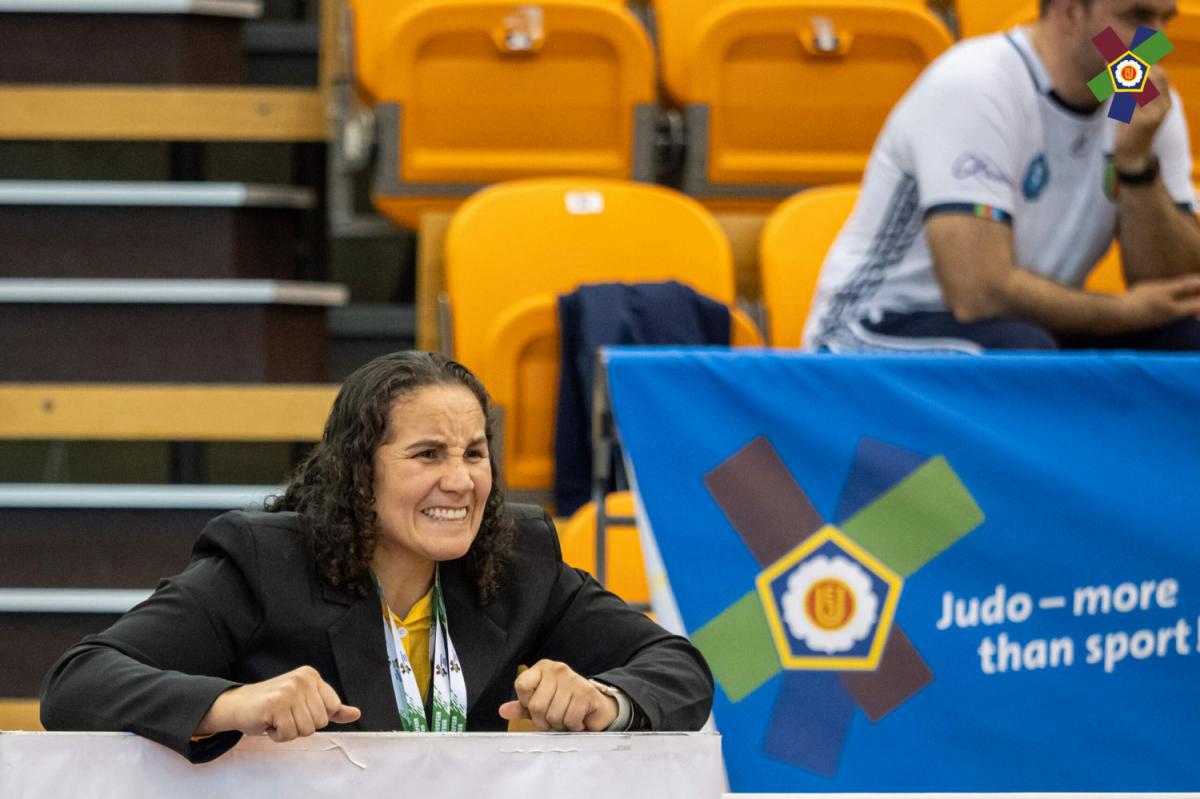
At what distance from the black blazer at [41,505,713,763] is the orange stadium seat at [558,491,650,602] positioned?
24.5 inches

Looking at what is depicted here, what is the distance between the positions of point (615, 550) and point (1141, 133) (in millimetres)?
1104

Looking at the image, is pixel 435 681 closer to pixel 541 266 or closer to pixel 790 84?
pixel 541 266

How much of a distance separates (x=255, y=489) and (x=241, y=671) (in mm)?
1606

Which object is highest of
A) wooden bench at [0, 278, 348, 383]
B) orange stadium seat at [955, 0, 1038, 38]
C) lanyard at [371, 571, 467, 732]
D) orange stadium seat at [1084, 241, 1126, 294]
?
orange stadium seat at [955, 0, 1038, 38]

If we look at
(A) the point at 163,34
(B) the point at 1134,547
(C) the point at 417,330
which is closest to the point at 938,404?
(B) the point at 1134,547

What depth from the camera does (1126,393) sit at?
2150mm

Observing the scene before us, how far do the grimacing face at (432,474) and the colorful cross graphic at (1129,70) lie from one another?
763 mm

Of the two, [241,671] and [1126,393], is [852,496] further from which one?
[241,671]

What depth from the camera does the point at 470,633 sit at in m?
1.66

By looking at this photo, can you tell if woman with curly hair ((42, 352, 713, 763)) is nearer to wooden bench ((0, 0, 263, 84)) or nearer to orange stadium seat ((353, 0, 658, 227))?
orange stadium seat ((353, 0, 658, 227))

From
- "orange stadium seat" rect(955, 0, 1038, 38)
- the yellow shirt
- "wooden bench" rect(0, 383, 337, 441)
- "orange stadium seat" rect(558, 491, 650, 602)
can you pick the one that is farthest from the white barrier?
"orange stadium seat" rect(955, 0, 1038, 38)

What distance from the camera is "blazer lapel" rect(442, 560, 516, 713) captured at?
1.63 metres

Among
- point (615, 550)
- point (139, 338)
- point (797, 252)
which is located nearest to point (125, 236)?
point (139, 338)

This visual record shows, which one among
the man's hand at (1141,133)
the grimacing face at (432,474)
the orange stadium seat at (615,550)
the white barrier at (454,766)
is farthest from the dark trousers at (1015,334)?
the white barrier at (454,766)
